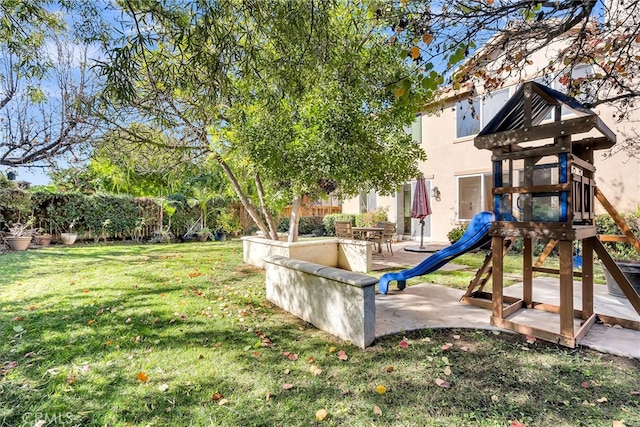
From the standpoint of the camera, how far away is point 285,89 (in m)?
4.89

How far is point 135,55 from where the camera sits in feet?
11.0

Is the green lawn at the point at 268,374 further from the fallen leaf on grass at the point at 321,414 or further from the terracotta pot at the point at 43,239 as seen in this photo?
the terracotta pot at the point at 43,239

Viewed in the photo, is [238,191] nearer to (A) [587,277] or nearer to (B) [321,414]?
(B) [321,414]

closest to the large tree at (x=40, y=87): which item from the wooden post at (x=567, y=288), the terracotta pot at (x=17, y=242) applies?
the wooden post at (x=567, y=288)

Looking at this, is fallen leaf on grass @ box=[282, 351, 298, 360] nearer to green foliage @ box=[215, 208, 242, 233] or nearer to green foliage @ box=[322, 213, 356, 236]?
green foliage @ box=[322, 213, 356, 236]

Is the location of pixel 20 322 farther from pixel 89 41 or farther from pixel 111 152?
pixel 89 41

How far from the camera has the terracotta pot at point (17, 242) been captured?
1055 centimetres

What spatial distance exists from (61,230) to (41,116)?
9991mm

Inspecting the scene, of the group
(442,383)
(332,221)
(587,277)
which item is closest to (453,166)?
(332,221)

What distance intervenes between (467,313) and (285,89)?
418cm

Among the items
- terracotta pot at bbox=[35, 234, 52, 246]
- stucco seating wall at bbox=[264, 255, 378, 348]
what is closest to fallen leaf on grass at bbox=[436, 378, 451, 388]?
stucco seating wall at bbox=[264, 255, 378, 348]

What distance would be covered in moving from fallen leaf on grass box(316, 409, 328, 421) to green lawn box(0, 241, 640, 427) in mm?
15

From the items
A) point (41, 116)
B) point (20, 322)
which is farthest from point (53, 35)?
point (20, 322)

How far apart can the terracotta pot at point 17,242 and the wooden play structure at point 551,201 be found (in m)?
13.6
